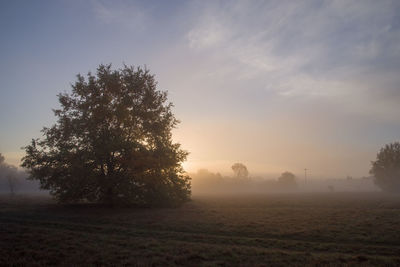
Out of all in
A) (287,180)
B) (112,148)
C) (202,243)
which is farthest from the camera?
(287,180)

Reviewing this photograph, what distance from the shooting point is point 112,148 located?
3078 centimetres

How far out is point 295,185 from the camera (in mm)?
184625

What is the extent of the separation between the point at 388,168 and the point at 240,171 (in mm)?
95331

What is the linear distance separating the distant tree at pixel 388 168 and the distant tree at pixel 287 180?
75091 millimetres

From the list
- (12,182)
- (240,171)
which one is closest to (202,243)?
(12,182)

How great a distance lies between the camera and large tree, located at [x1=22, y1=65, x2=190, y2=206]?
3162cm

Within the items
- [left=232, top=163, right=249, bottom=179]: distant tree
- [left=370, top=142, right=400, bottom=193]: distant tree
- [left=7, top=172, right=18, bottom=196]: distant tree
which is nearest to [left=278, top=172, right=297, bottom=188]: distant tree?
[left=232, top=163, right=249, bottom=179]: distant tree

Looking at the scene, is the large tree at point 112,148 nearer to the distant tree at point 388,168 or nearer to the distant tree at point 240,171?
the distant tree at point 388,168

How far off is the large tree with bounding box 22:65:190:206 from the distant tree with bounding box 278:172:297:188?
522 feet

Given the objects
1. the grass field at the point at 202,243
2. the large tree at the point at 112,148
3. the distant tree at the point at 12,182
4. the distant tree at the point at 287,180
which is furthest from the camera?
the distant tree at the point at 287,180

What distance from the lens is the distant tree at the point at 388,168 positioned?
334 feet

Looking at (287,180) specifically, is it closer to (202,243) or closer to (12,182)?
(12,182)

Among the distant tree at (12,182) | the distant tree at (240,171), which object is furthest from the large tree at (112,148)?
the distant tree at (240,171)

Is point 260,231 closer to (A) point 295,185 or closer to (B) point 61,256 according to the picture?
(B) point 61,256
